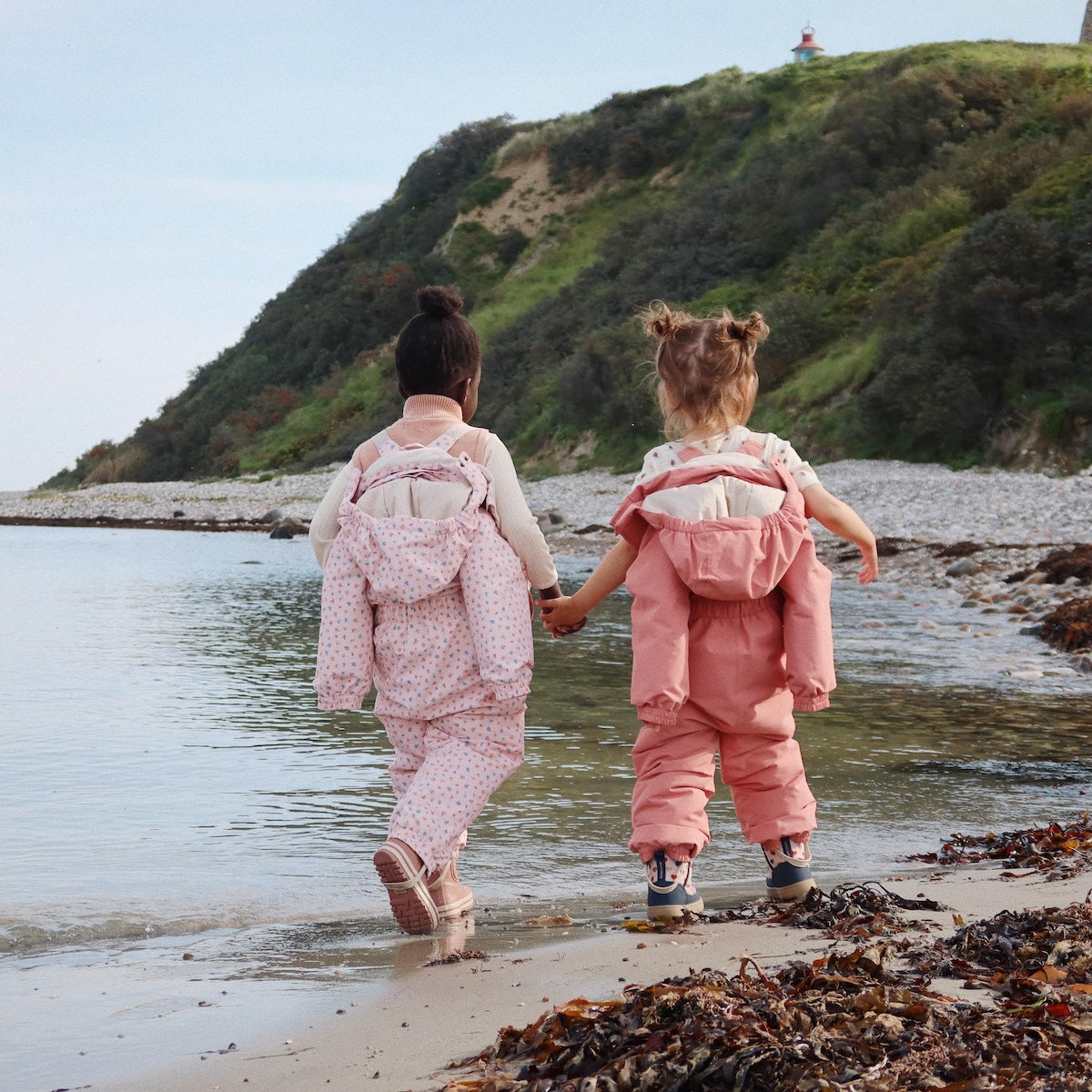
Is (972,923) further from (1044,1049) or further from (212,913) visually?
(212,913)

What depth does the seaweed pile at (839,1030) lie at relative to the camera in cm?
195

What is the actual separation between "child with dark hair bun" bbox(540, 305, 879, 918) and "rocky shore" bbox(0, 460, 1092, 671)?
16.5 feet

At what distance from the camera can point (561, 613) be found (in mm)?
3582

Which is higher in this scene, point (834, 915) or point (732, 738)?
point (732, 738)

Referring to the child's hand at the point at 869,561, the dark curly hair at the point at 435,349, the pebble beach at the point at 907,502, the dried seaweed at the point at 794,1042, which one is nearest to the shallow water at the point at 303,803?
the dried seaweed at the point at 794,1042

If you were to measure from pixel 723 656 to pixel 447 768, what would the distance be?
0.75 meters

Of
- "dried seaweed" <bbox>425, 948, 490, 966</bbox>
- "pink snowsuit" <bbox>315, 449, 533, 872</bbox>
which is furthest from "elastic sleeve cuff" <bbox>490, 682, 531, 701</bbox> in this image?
"dried seaweed" <bbox>425, 948, 490, 966</bbox>

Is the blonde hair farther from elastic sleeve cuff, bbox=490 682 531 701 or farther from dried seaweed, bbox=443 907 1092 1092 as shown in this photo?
dried seaweed, bbox=443 907 1092 1092

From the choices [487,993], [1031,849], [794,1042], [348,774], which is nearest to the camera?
[794,1042]

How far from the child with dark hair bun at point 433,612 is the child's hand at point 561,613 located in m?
0.04

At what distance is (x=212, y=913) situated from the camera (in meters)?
3.58

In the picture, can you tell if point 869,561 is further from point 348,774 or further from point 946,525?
point 946,525

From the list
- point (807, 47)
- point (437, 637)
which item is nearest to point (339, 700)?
point (437, 637)

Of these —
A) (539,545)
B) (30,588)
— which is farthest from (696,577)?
(30,588)
